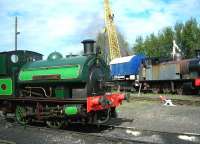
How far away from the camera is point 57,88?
14.1 metres

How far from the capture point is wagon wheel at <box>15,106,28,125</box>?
15.3 meters

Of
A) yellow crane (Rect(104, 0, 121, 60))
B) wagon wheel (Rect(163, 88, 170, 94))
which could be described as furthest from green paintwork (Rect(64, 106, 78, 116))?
yellow crane (Rect(104, 0, 121, 60))

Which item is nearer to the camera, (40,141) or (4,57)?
(40,141)

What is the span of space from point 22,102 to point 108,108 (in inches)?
149

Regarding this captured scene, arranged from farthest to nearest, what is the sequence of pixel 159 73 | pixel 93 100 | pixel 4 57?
pixel 159 73, pixel 4 57, pixel 93 100

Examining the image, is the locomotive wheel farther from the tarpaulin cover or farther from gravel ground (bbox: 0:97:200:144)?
the tarpaulin cover

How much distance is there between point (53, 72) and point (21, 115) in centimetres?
269

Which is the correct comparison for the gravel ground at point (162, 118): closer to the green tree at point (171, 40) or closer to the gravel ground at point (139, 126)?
the gravel ground at point (139, 126)

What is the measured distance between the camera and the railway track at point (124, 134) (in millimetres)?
11404

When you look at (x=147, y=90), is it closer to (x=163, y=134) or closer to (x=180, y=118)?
(x=180, y=118)

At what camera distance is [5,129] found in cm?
1469

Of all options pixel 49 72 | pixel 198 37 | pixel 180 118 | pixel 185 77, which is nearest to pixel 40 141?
pixel 49 72

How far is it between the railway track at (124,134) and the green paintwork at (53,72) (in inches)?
76.1

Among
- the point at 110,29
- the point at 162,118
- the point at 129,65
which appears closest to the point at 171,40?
the point at 110,29
